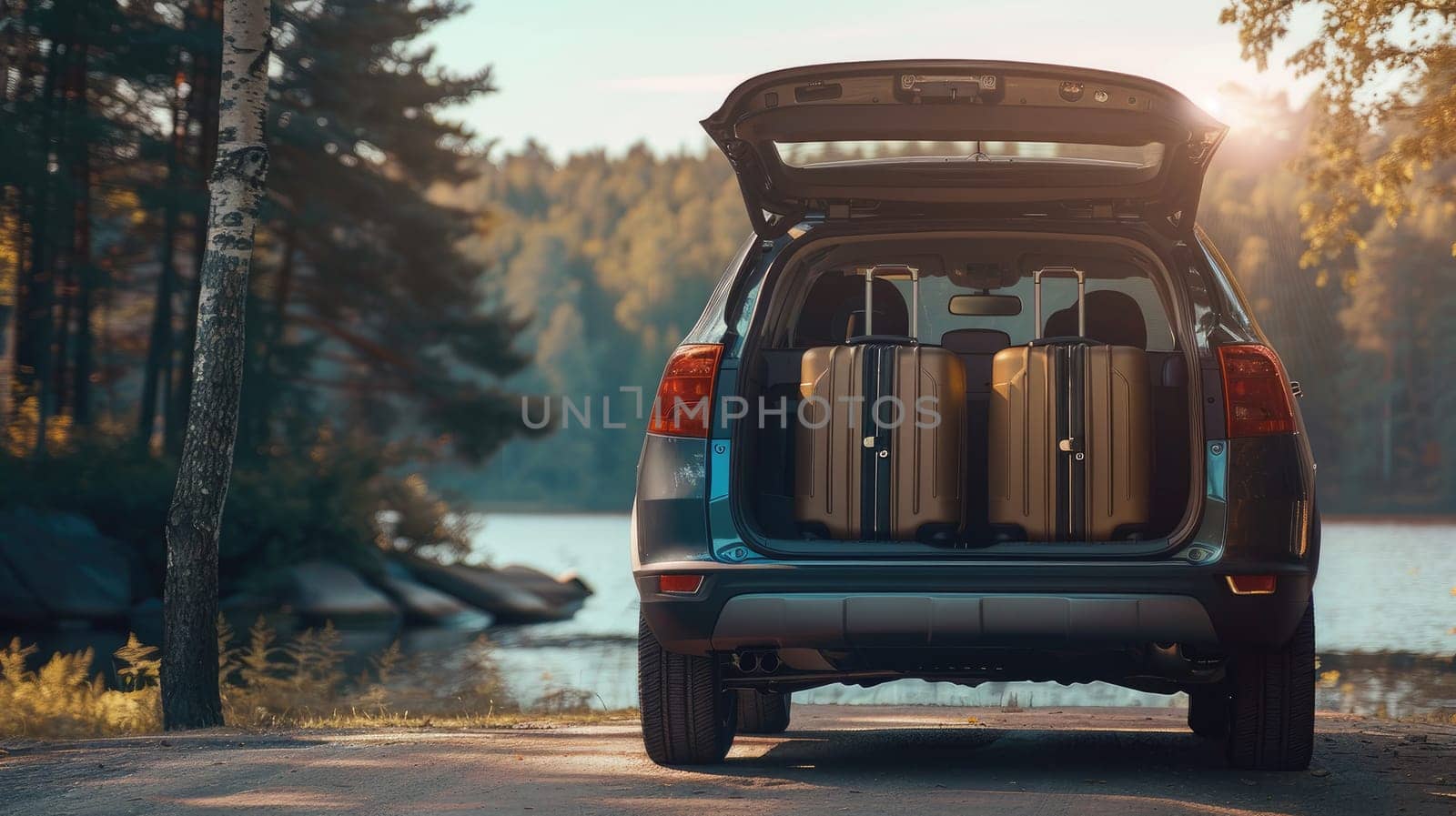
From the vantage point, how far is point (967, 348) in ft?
21.9

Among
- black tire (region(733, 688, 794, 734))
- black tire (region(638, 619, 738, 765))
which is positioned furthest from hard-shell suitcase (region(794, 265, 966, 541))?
black tire (region(733, 688, 794, 734))

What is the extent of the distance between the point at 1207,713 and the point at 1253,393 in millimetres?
2447

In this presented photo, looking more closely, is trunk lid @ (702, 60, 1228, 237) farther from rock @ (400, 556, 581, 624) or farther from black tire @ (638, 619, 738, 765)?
rock @ (400, 556, 581, 624)

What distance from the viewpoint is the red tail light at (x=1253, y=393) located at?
227 inches

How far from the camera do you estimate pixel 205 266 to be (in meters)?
10.3

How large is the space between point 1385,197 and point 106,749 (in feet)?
37.2

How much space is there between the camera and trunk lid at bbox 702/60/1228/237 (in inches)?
235

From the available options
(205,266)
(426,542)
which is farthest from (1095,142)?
(426,542)

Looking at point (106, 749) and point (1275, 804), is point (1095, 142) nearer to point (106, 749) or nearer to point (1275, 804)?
point (1275, 804)

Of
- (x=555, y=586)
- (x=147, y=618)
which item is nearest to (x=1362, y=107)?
(x=147, y=618)

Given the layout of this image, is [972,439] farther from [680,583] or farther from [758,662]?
[680,583]

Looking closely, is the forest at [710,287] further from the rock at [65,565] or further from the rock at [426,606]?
the rock at [65,565]

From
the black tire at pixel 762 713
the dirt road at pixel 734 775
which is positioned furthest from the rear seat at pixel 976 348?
the black tire at pixel 762 713

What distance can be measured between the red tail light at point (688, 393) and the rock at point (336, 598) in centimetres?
2527
